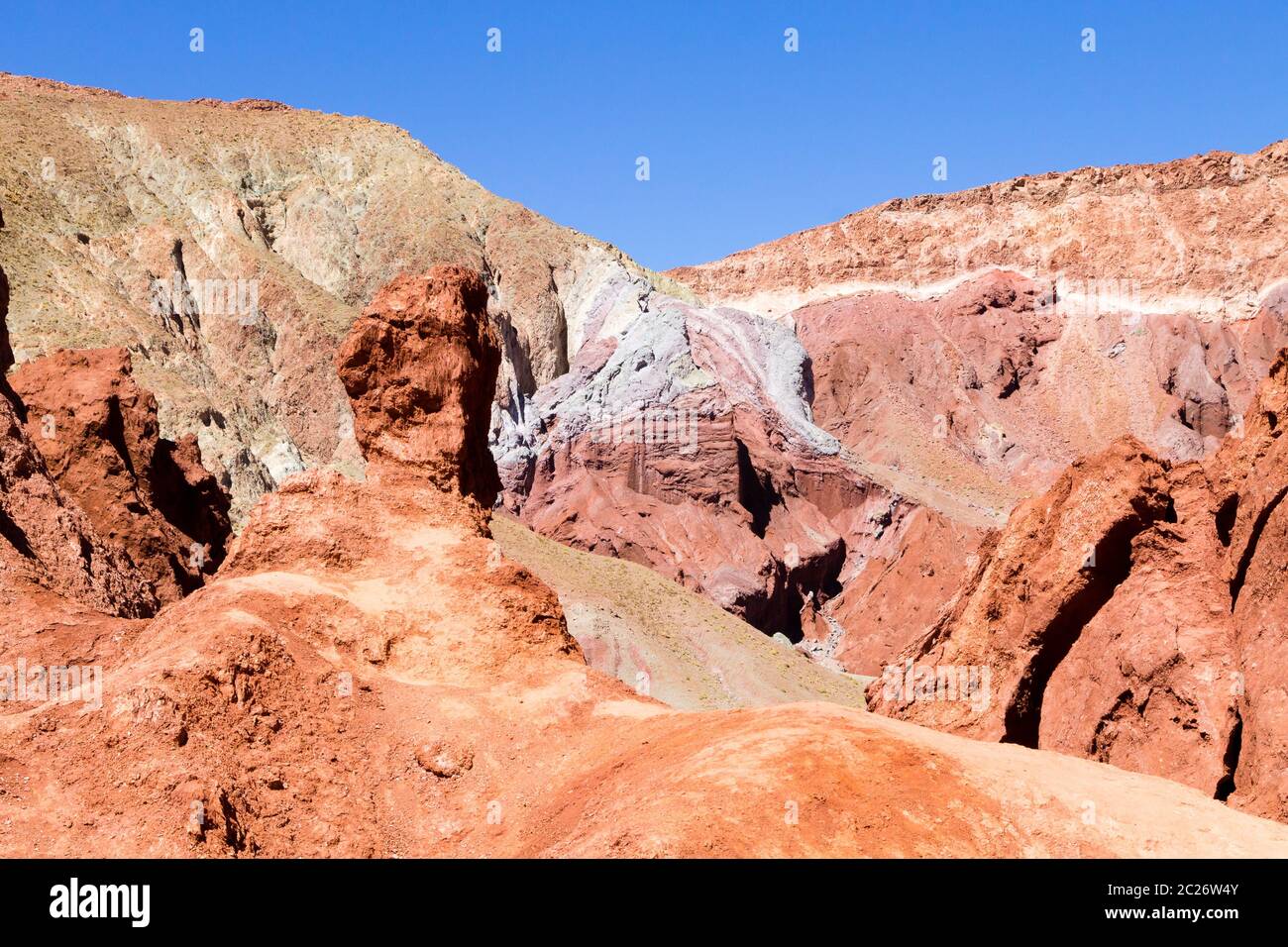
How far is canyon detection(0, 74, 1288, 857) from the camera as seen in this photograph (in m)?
13.5

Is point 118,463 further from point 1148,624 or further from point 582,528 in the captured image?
point 582,528

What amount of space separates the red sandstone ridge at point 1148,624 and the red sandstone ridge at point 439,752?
328cm

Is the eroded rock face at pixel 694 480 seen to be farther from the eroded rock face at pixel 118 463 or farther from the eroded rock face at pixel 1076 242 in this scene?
the eroded rock face at pixel 1076 242

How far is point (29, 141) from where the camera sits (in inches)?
2982

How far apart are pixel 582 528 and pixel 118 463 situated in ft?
118

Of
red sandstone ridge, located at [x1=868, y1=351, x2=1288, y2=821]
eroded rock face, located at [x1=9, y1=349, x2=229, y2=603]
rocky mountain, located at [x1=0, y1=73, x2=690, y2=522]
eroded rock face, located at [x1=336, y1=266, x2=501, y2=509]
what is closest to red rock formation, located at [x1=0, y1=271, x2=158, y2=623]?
eroded rock face, located at [x1=9, y1=349, x2=229, y2=603]

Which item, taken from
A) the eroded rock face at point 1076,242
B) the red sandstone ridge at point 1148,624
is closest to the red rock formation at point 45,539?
the red sandstone ridge at point 1148,624

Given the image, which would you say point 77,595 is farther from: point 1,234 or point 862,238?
point 862,238

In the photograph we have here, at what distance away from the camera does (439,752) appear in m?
15.8

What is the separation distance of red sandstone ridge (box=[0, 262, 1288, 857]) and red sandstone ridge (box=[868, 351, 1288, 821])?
10.8 ft

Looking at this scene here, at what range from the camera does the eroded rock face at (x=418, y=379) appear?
21938 mm

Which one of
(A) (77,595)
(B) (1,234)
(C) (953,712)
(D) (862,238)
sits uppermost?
(D) (862,238)
